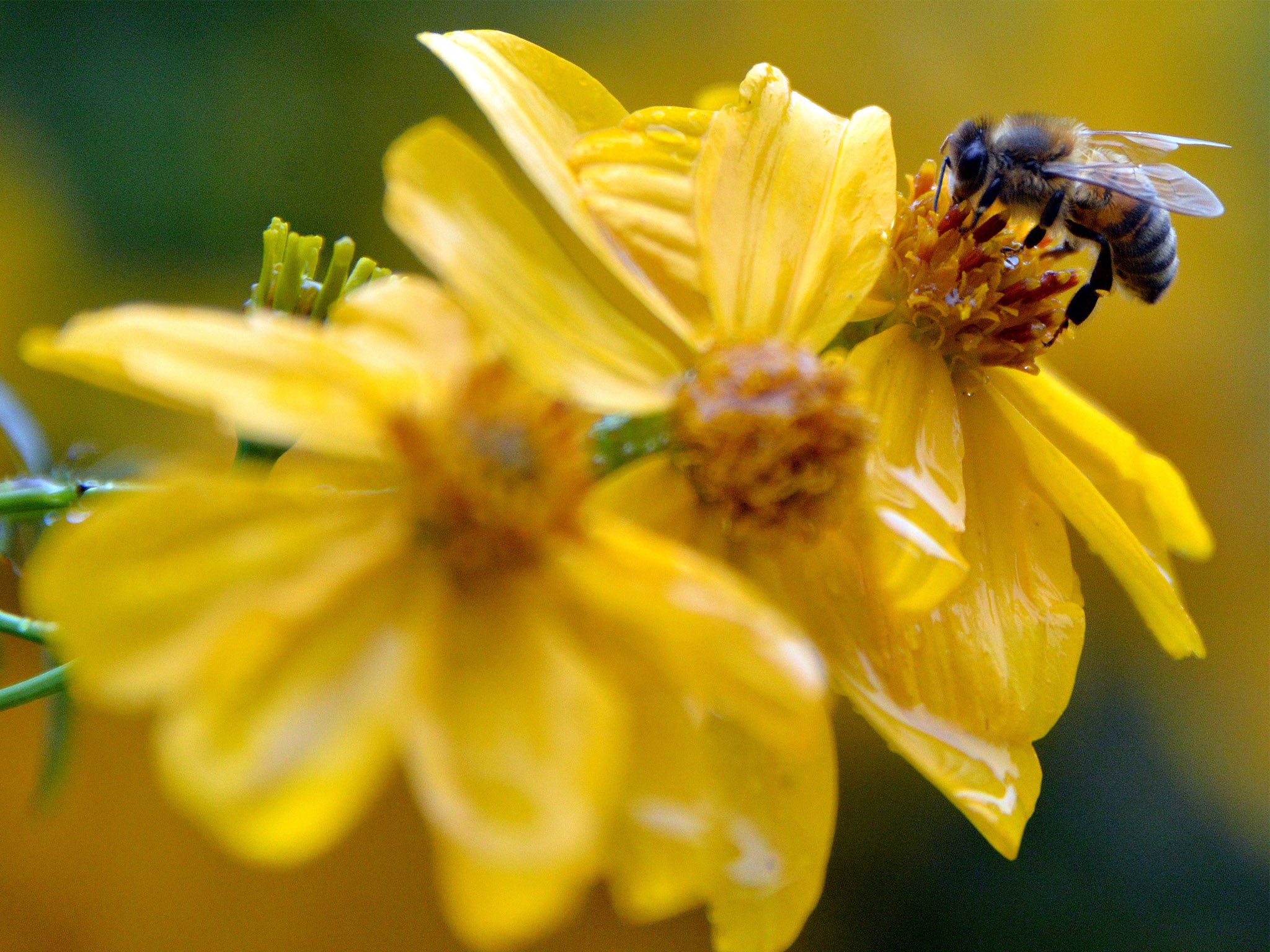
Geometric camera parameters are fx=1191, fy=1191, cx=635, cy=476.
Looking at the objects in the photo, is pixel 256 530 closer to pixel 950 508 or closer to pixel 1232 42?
pixel 950 508

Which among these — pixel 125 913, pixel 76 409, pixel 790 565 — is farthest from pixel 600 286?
pixel 76 409

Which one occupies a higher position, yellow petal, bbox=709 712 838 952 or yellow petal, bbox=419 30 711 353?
yellow petal, bbox=419 30 711 353

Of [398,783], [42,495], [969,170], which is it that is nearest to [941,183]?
[969,170]

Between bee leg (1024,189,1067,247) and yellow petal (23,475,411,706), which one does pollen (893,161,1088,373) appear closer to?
bee leg (1024,189,1067,247)

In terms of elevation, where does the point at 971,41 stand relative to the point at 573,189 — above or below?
below

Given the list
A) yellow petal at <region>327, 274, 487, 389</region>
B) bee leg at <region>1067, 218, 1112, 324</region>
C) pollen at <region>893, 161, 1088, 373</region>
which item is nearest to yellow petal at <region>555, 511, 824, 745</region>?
yellow petal at <region>327, 274, 487, 389</region>

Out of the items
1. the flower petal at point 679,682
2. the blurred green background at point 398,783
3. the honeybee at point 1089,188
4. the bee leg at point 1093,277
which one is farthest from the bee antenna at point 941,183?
the blurred green background at point 398,783

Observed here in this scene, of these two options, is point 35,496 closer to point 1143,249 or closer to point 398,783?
point 1143,249
